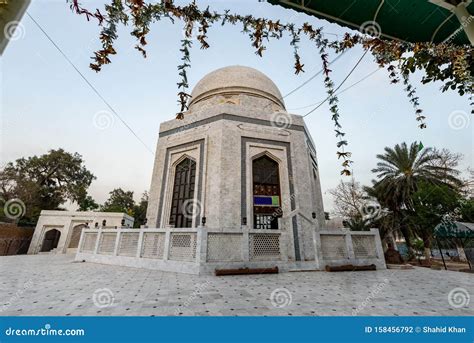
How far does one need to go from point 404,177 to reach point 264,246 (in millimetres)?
15713

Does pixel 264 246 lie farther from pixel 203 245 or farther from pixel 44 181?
pixel 44 181

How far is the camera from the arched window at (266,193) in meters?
11.3

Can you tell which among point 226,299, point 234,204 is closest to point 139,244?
point 234,204

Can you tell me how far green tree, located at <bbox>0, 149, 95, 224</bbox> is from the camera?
78.5ft

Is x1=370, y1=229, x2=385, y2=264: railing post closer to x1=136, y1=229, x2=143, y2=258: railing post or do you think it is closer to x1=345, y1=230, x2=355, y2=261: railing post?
x1=345, y1=230, x2=355, y2=261: railing post

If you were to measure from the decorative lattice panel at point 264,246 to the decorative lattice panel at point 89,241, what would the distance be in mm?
9107

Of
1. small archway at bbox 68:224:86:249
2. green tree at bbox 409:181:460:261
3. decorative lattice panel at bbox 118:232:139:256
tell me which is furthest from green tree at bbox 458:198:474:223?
small archway at bbox 68:224:86:249

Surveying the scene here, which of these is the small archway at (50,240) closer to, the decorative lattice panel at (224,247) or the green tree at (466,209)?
the decorative lattice panel at (224,247)

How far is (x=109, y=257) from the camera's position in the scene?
10.0 m

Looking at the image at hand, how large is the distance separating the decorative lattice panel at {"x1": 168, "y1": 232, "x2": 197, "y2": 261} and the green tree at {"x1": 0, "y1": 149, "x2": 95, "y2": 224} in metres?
24.8

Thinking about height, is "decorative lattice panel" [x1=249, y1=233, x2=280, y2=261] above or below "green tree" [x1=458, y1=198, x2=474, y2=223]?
below

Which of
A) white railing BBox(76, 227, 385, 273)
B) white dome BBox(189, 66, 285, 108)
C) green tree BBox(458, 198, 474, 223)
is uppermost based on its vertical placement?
white dome BBox(189, 66, 285, 108)

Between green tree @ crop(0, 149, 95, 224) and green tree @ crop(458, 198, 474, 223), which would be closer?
green tree @ crop(458, 198, 474, 223)
